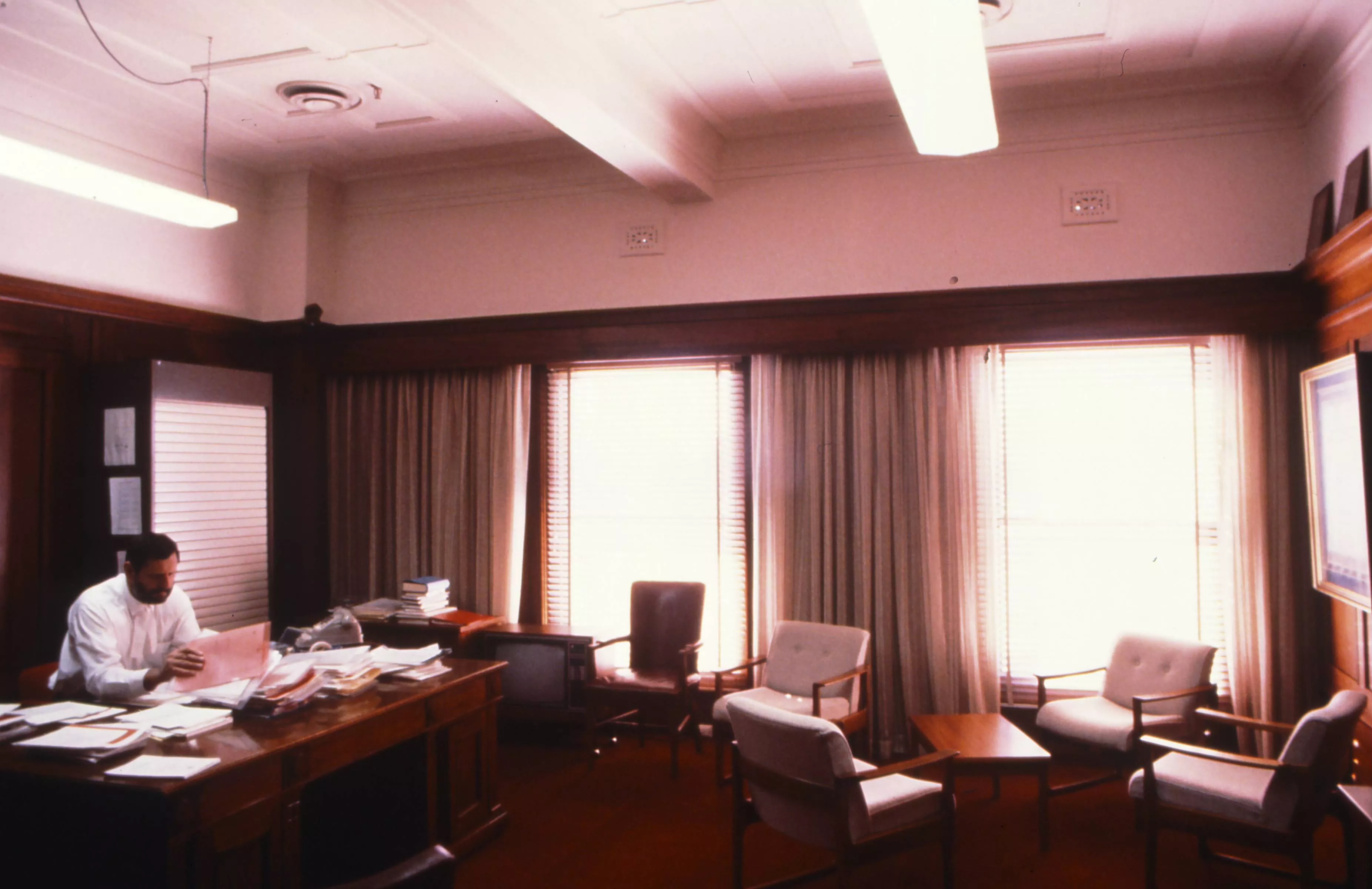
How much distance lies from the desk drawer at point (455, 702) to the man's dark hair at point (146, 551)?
111cm

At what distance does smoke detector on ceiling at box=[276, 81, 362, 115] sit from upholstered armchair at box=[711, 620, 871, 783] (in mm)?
3414

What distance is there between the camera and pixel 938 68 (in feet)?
7.98

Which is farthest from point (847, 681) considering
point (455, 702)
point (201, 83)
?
point (201, 83)

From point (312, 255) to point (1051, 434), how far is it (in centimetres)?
448

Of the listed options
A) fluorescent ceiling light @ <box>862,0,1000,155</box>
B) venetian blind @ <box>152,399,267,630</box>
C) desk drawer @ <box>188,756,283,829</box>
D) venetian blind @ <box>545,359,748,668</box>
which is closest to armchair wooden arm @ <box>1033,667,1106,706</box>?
venetian blind @ <box>545,359,748,668</box>

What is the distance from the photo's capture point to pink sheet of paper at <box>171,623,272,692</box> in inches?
120

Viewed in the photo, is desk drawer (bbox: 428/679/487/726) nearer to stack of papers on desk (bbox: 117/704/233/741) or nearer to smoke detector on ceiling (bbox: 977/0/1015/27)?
stack of papers on desk (bbox: 117/704/233/741)

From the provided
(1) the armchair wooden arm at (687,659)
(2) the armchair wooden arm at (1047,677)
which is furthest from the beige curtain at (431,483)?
(2) the armchair wooden arm at (1047,677)

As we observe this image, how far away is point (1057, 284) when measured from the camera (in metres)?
4.39

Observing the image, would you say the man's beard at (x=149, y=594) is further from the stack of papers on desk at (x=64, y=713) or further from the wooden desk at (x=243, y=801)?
the wooden desk at (x=243, y=801)

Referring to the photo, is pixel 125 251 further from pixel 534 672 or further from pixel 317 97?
pixel 534 672

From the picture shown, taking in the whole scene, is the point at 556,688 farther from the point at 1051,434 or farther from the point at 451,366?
the point at 1051,434

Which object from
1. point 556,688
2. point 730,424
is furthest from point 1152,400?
point 556,688

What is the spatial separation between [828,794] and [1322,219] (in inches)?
133
